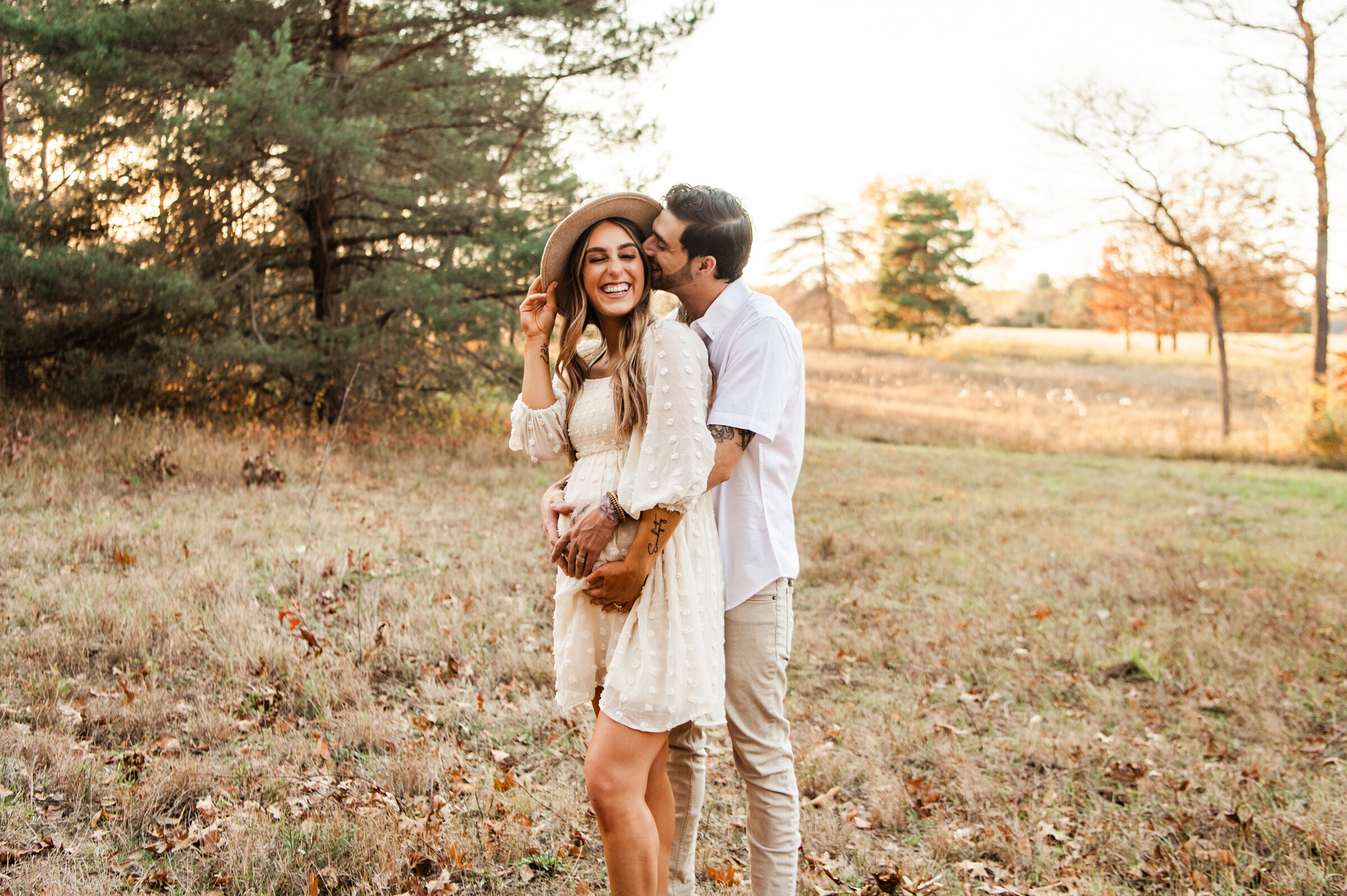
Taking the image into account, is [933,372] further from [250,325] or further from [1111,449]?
[250,325]

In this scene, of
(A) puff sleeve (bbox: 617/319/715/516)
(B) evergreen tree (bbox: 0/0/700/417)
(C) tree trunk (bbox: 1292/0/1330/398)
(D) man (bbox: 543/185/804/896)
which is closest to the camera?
(A) puff sleeve (bbox: 617/319/715/516)

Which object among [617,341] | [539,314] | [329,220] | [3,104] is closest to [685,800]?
[617,341]

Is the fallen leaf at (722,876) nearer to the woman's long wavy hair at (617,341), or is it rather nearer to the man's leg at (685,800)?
the man's leg at (685,800)

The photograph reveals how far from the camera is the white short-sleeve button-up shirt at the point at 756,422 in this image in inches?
89.2

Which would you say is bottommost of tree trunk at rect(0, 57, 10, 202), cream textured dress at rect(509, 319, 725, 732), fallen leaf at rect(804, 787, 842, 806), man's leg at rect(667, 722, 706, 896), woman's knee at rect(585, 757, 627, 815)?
fallen leaf at rect(804, 787, 842, 806)

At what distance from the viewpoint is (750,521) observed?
2414 millimetres

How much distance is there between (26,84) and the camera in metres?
9.94

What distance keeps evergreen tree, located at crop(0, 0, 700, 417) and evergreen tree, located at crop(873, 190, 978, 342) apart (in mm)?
35572

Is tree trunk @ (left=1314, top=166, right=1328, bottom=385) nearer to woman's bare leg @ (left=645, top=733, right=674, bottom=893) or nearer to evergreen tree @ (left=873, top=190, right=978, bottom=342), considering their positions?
woman's bare leg @ (left=645, top=733, right=674, bottom=893)

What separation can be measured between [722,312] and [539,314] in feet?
1.90

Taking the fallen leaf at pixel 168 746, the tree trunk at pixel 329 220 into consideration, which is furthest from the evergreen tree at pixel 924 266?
the fallen leaf at pixel 168 746

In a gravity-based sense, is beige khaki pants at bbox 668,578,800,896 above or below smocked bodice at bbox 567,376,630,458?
below

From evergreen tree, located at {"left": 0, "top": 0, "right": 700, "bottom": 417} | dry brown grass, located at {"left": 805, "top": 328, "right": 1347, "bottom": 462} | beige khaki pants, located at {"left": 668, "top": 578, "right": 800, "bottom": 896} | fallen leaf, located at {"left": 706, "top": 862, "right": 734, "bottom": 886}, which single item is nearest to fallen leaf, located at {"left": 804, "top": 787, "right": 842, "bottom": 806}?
fallen leaf, located at {"left": 706, "top": 862, "right": 734, "bottom": 886}

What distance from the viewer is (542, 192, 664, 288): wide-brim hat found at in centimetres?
243
